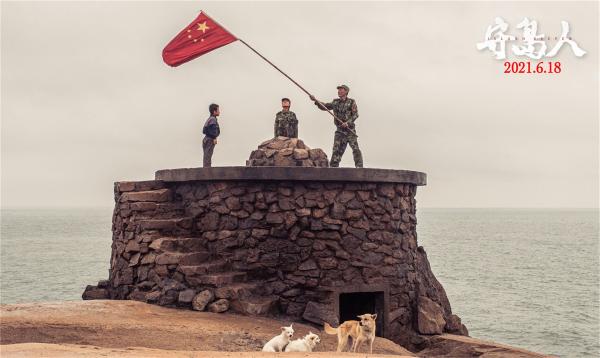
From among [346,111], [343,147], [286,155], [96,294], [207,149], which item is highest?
[346,111]

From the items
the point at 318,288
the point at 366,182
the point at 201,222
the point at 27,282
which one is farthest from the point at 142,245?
the point at 27,282

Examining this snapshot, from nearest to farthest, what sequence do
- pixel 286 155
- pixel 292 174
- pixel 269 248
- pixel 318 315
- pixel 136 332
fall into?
pixel 136 332
pixel 318 315
pixel 292 174
pixel 269 248
pixel 286 155

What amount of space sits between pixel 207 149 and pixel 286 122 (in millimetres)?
1610

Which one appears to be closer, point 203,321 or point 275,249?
point 203,321

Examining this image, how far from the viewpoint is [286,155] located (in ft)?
41.8

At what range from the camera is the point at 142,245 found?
12.3 meters

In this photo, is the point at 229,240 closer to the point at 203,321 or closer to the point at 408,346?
the point at 203,321

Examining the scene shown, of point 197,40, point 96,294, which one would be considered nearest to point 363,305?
point 96,294

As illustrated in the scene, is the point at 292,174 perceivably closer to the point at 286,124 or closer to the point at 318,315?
the point at 286,124

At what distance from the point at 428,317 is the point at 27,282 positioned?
105ft

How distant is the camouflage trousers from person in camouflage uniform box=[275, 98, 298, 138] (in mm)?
808

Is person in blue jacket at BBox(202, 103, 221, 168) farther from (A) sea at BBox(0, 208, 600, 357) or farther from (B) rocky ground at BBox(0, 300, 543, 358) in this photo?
(A) sea at BBox(0, 208, 600, 357)

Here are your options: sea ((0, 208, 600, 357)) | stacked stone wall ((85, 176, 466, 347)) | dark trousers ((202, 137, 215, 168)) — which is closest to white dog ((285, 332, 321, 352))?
stacked stone wall ((85, 176, 466, 347))

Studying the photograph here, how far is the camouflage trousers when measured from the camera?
1353cm
